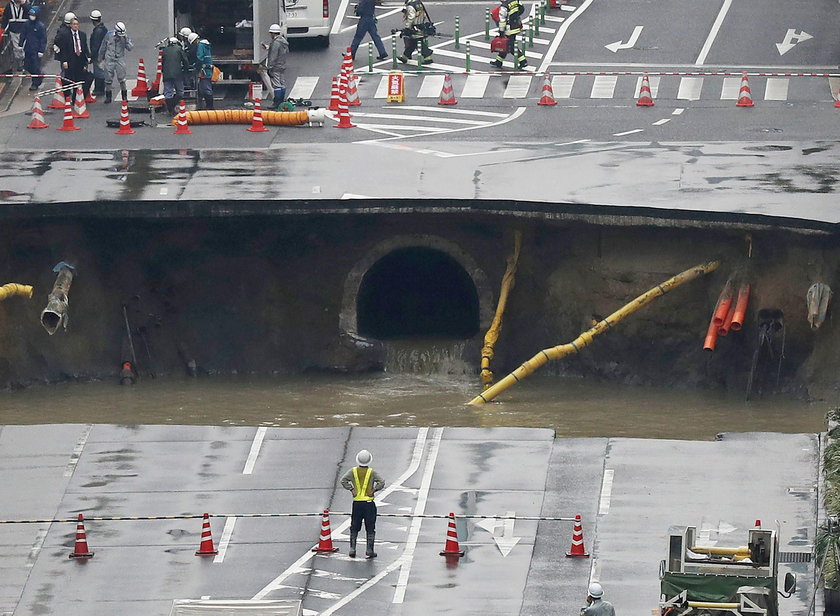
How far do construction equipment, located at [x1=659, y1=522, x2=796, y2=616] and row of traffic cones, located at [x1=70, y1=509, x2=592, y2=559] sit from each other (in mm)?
3117

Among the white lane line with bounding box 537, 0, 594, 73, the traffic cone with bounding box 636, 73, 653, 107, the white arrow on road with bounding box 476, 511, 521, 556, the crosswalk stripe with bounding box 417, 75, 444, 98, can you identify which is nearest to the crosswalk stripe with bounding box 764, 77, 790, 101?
the traffic cone with bounding box 636, 73, 653, 107

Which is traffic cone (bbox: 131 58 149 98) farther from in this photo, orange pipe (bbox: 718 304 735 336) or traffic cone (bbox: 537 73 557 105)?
orange pipe (bbox: 718 304 735 336)

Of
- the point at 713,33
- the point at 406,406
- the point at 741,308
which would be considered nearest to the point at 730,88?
the point at 713,33

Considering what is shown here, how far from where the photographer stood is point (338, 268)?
3878 centimetres

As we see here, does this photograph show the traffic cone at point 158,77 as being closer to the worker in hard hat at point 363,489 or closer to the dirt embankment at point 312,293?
the dirt embankment at point 312,293

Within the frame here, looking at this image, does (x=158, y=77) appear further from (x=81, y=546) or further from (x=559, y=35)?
(x=81, y=546)

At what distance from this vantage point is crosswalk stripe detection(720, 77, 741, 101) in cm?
4347

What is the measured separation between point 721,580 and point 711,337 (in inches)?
499

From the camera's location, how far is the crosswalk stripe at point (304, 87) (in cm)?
4422

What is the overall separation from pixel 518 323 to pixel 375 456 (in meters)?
8.88

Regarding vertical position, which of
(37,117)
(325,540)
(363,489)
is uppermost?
(37,117)

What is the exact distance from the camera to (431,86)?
4506 cm

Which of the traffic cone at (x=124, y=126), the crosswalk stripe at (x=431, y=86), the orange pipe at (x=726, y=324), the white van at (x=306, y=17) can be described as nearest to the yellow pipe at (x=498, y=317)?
the orange pipe at (x=726, y=324)

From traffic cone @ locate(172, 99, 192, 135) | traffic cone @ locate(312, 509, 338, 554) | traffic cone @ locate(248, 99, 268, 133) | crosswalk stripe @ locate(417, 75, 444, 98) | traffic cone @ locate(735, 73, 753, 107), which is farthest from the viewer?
crosswalk stripe @ locate(417, 75, 444, 98)
